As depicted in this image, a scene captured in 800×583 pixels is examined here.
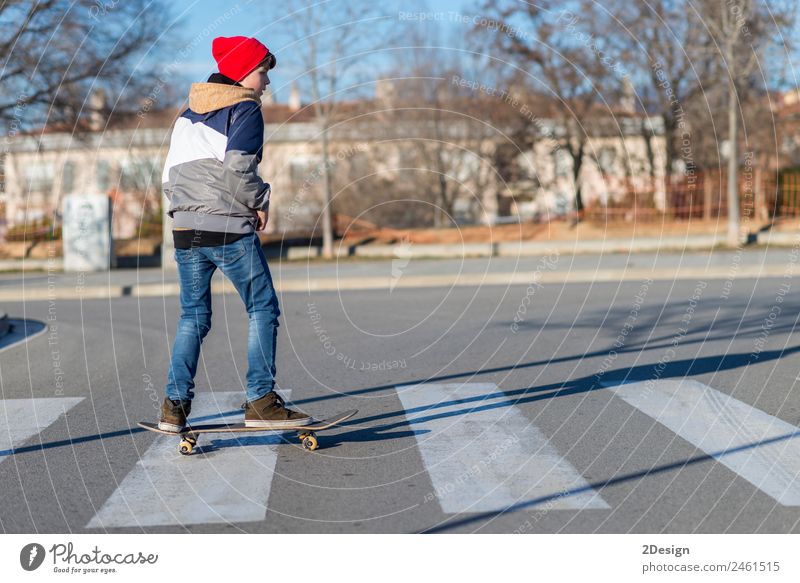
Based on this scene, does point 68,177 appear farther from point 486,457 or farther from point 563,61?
point 486,457

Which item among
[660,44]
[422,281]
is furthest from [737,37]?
[422,281]

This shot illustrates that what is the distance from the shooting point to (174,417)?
19.6 feet

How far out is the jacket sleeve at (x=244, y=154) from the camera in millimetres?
5641

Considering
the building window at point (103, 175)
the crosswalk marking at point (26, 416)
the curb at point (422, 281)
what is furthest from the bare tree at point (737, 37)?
the building window at point (103, 175)

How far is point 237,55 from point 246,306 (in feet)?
4.58

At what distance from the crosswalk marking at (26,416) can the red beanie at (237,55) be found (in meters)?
2.51

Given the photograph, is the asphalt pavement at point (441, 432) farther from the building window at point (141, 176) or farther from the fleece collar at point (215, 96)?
the building window at point (141, 176)

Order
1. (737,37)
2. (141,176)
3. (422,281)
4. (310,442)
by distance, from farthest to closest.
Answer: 1. (141,176)
2. (737,37)
3. (422,281)
4. (310,442)

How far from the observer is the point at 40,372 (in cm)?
952

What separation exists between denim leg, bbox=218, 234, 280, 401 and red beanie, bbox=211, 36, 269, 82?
2.98 ft

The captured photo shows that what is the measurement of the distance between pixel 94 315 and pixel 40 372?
5888 mm
